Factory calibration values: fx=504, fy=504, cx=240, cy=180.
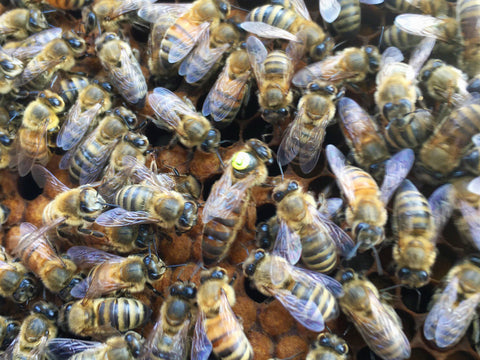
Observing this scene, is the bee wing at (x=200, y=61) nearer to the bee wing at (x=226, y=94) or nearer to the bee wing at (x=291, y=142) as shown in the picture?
the bee wing at (x=226, y=94)

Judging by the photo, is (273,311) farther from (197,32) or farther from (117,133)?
(197,32)

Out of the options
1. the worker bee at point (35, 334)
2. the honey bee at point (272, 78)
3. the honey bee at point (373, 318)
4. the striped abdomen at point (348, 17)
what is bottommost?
the worker bee at point (35, 334)

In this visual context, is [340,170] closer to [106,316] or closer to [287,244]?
[287,244]

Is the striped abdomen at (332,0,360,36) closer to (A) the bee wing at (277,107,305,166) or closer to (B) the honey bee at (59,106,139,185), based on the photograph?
(A) the bee wing at (277,107,305,166)

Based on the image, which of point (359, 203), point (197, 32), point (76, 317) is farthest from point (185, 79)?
point (76, 317)

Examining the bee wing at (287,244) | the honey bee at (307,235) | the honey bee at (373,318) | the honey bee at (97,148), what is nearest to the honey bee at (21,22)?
the honey bee at (97,148)

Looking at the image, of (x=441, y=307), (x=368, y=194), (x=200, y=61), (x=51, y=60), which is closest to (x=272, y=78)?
(x=200, y=61)
